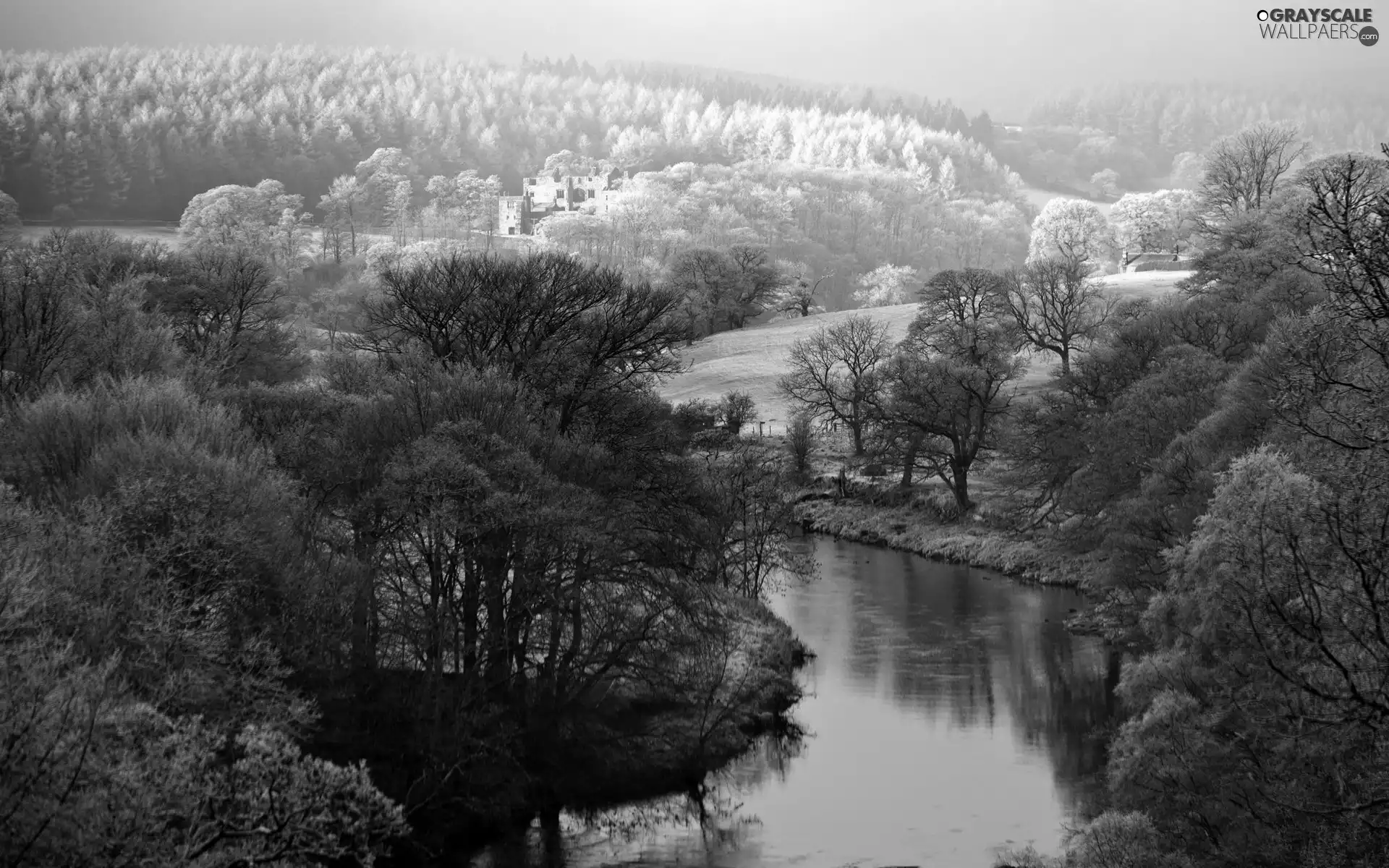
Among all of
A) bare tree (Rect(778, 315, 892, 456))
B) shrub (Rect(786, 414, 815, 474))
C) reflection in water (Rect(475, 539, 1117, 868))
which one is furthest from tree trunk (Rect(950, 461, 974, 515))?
reflection in water (Rect(475, 539, 1117, 868))

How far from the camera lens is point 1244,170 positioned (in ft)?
235

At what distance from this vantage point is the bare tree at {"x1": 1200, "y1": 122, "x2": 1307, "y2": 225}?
2778 inches

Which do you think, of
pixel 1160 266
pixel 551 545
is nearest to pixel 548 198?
pixel 1160 266

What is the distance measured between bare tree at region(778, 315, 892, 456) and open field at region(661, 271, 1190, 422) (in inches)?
96.4

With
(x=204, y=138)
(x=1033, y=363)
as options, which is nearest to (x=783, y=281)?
(x=1033, y=363)

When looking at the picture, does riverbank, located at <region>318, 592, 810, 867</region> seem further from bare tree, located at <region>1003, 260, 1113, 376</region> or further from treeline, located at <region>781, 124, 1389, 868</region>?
bare tree, located at <region>1003, 260, 1113, 376</region>

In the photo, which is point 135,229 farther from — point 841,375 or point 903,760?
point 903,760

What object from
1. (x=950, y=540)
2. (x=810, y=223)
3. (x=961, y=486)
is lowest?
(x=950, y=540)

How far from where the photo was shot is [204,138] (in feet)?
508

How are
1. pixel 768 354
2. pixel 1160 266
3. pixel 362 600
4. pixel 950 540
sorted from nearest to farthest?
pixel 362 600
pixel 950 540
pixel 768 354
pixel 1160 266

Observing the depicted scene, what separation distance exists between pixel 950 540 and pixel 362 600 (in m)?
28.8

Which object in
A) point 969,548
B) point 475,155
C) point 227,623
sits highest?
point 475,155

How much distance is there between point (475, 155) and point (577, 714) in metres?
176

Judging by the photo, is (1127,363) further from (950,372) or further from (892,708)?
(892,708)
